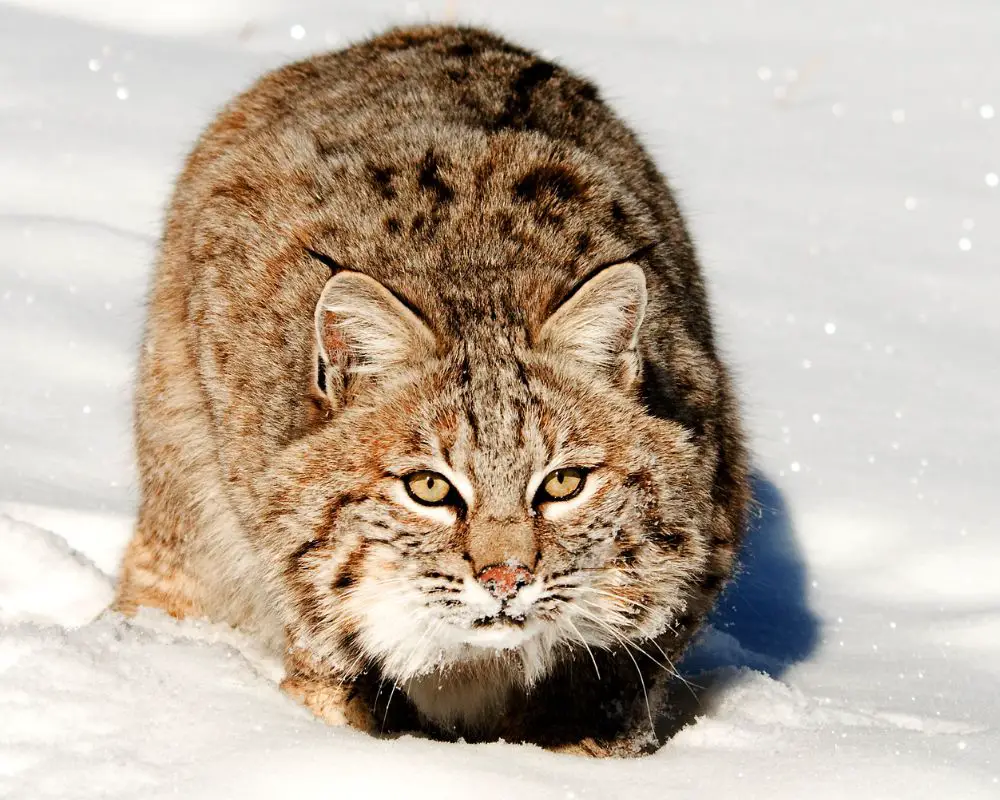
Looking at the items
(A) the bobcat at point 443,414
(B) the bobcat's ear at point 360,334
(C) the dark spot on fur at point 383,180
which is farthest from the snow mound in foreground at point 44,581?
(C) the dark spot on fur at point 383,180

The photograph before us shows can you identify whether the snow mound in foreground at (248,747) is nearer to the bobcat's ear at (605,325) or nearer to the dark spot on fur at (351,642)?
the dark spot on fur at (351,642)

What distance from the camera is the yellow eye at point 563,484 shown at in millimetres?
3375

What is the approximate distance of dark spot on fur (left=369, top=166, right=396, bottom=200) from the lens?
157 inches

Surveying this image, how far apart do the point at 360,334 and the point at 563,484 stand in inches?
23.4

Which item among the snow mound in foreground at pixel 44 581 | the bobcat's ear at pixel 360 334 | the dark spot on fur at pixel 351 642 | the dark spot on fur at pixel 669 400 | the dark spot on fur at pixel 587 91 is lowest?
the snow mound in foreground at pixel 44 581

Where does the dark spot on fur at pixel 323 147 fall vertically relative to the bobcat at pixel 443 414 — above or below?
above

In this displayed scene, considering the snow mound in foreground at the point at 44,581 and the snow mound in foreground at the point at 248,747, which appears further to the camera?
the snow mound in foreground at the point at 44,581

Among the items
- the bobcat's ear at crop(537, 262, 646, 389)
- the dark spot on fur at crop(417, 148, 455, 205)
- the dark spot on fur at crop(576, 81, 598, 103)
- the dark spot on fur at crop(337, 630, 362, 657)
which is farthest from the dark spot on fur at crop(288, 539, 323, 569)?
the dark spot on fur at crop(576, 81, 598, 103)

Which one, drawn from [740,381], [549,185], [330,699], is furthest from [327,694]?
[740,381]

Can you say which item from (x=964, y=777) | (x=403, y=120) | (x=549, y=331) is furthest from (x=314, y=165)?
(x=964, y=777)

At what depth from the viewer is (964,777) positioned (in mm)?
3158

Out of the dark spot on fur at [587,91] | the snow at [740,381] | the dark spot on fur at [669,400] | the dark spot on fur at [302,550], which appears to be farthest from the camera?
the dark spot on fur at [587,91]

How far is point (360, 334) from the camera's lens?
3.51 m

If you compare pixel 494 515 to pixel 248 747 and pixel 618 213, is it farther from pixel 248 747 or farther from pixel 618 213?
pixel 618 213
